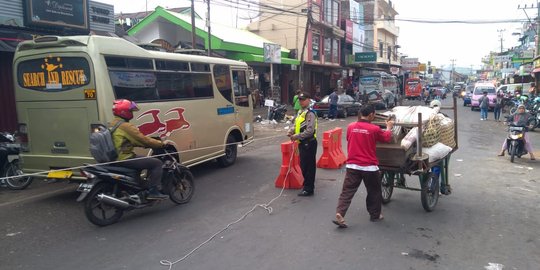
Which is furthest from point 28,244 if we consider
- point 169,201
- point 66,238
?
point 169,201

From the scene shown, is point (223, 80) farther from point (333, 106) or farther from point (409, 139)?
point (333, 106)

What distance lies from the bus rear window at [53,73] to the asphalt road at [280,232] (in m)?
1.94

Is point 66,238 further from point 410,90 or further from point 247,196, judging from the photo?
point 410,90

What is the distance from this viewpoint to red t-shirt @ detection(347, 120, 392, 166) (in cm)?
529

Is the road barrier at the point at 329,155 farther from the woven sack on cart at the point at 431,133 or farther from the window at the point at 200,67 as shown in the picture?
the woven sack on cart at the point at 431,133

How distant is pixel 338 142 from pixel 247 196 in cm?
375

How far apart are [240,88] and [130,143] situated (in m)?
4.91

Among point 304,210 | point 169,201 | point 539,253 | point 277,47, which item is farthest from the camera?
point 277,47

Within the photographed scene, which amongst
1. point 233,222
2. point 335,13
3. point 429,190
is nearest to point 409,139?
point 429,190

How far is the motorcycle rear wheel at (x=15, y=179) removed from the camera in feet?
26.1

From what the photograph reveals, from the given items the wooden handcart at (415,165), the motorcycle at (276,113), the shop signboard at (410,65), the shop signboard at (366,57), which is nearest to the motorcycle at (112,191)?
the wooden handcart at (415,165)

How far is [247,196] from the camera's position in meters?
7.18

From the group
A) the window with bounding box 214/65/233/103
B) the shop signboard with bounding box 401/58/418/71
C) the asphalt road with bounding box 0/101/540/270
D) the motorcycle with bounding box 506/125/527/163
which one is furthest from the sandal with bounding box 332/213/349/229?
the shop signboard with bounding box 401/58/418/71

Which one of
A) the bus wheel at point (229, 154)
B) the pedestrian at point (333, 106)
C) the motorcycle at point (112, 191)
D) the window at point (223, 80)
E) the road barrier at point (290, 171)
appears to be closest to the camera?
the motorcycle at point (112, 191)
